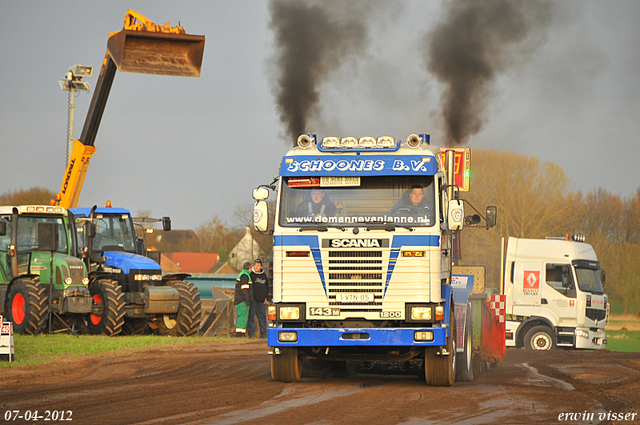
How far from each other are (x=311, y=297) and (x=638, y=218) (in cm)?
4645

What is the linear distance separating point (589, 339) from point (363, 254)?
46.8ft

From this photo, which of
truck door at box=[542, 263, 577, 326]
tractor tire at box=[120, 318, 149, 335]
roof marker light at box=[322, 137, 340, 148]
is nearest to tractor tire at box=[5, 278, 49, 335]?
tractor tire at box=[120, 318, 149, 335]

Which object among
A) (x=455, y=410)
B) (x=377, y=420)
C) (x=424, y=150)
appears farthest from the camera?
(x=424, y=150)

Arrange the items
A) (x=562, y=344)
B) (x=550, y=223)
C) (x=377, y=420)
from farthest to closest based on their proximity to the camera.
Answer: (x=550, y=223) → (x=562, y=344) → (x=377, y=420)

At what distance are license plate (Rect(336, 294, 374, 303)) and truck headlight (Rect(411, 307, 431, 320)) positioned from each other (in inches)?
23.1

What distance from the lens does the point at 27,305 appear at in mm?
17719

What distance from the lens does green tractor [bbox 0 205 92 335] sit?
17875 mm

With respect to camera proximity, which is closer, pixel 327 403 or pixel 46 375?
pixel 327 403

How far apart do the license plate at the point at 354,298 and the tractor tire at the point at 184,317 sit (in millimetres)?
9849

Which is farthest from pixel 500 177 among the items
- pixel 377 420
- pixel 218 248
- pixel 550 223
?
pixel 218 248

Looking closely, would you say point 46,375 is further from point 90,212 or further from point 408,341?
point 90,212

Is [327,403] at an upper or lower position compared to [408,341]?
lower

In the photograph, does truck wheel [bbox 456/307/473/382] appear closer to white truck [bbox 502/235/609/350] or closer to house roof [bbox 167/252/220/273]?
white truck [bbox 502/235/609/350]

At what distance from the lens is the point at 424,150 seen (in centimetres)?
1130
